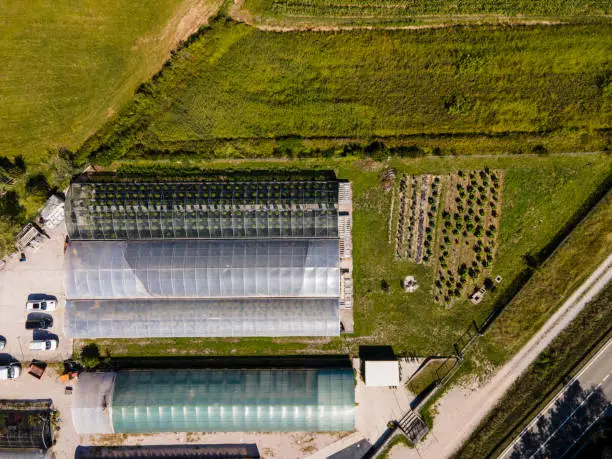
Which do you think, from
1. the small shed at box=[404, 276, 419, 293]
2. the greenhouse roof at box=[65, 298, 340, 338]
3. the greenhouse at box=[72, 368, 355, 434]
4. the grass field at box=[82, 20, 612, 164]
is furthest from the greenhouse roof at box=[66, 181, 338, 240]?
the greenhouse at box=[72, 368, 355, 434]

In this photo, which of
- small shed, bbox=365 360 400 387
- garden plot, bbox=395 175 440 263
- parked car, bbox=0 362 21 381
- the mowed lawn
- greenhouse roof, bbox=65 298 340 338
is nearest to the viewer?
Result: greenhouse roof, bbox=65 298 340 338

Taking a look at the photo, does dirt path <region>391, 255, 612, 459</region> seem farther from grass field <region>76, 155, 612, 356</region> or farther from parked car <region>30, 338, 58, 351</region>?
parked car <region>30, 338, 58, 351</region>

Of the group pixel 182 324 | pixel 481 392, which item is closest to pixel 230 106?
pixel 182 324

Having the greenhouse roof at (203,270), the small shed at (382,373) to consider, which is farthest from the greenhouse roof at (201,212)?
the small shed at (382,373)

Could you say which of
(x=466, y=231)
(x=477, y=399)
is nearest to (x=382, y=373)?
(x=477, y=399)

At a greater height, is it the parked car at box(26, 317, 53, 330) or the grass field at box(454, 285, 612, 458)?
the parked car at box(26, 317, 53, 330)

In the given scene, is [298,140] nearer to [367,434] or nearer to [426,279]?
[426,279]

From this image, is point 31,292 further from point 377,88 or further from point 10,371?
point 377,88
